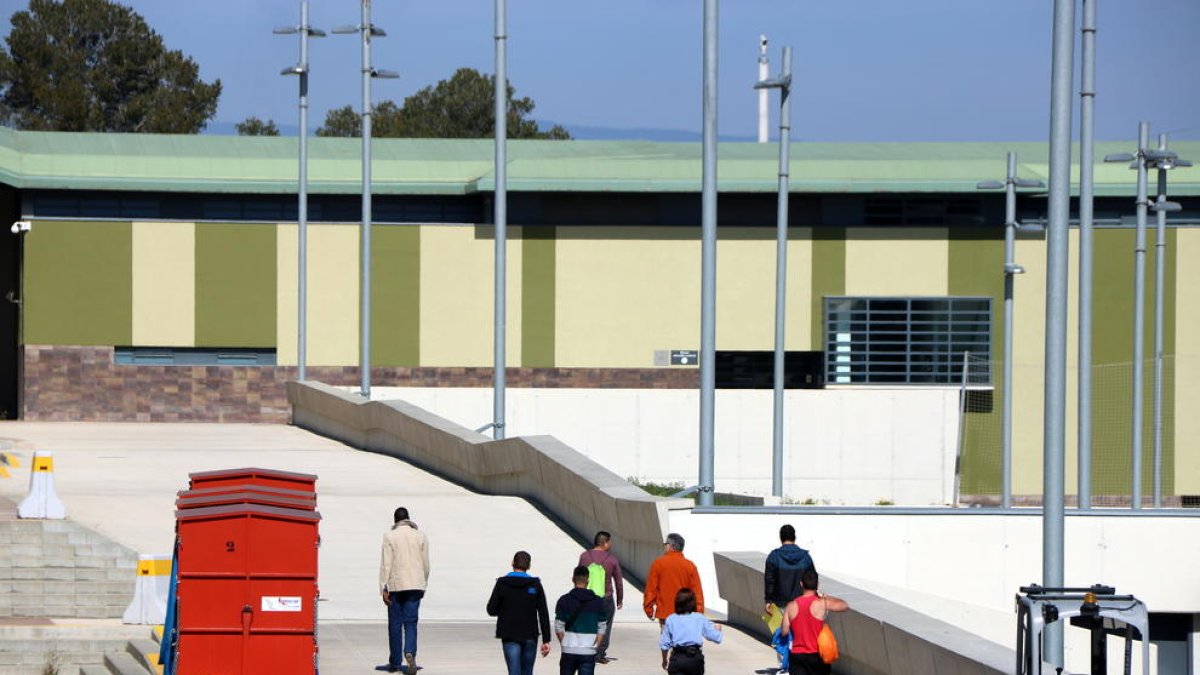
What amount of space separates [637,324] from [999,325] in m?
9.35

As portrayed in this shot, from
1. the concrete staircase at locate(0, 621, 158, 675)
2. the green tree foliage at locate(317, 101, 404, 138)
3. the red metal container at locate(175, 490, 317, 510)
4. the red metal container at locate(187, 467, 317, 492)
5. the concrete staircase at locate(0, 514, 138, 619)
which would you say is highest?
the green tree foliage at locate(317, 101, 404, 138)

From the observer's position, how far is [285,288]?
5131cm

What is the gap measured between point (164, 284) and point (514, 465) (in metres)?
22.8

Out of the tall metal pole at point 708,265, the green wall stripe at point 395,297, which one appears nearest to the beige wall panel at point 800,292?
the green wall stripe at point 395,297

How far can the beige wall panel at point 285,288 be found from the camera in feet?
168

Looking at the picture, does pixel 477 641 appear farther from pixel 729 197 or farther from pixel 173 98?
pixel 173 98

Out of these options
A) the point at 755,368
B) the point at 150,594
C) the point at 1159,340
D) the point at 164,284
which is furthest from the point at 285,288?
the point at 150,594

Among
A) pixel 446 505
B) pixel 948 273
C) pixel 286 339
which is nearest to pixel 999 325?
pixel 948 273

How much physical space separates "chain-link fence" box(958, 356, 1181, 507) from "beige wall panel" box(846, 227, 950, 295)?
2.43 m

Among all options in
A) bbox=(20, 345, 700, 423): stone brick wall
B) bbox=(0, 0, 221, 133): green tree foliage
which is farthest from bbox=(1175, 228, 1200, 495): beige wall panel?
bbox=(0, 0, 221, 133): green tree foliage

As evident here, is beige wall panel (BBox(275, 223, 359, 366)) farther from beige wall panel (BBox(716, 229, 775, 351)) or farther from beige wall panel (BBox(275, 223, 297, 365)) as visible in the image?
beige wall panel (BBox(716, 229, 775, 351))

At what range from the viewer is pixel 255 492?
1666 centimetres

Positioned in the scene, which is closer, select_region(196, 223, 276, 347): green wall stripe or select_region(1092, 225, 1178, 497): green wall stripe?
select_region(1092, 225, 1178, 497): green wall stripe

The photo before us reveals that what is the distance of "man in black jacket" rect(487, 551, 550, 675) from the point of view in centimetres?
1548
